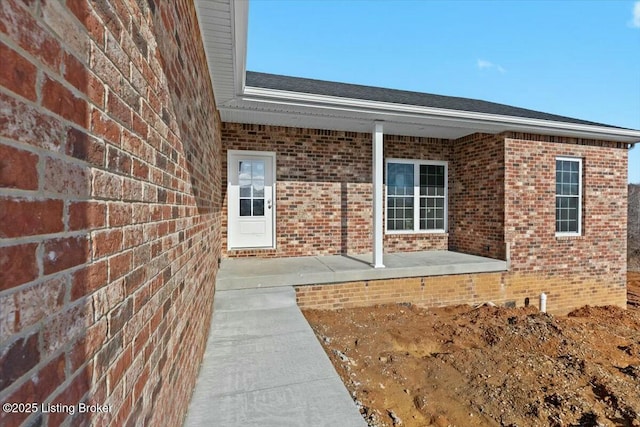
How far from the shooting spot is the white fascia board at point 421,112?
15.5 feet

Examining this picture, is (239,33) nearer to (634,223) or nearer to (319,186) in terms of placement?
(319,186)

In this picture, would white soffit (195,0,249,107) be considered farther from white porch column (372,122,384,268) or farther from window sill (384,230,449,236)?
window sill (384,230,449,236)

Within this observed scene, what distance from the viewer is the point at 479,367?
3373 mm

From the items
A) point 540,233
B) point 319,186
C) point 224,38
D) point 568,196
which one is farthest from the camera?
point 568,196

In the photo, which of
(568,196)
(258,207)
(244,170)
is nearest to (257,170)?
(244,170)

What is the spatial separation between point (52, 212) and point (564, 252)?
8.70 meters

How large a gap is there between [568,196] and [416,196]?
3429 millimetres

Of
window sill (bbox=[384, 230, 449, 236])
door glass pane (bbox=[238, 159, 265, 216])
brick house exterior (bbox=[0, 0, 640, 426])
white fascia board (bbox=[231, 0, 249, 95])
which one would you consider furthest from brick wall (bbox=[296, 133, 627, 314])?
white fascia board (bbox=[231, 0, 249, 95])

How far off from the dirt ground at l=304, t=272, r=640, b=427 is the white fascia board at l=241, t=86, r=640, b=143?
3.49 m

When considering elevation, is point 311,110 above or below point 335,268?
above

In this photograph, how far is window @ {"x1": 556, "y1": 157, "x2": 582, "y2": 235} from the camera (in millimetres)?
6820

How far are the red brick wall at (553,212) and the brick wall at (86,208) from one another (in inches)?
268

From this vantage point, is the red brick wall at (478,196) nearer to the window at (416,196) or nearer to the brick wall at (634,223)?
the window at (416,196)

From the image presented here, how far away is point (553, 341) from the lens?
4152 mm
